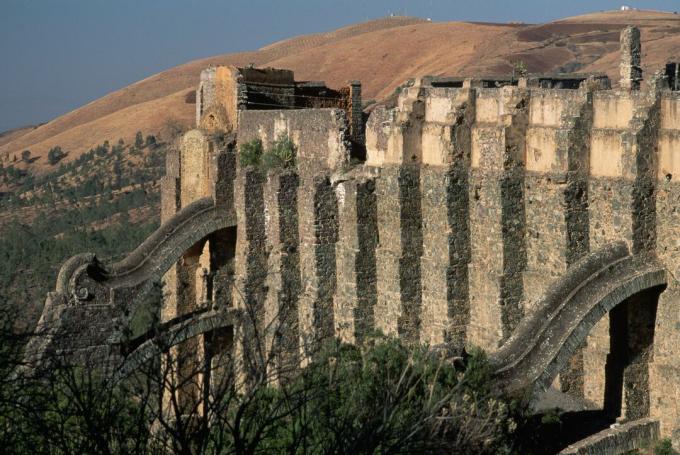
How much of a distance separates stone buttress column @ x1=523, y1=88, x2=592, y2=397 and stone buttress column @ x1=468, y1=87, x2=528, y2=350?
0.16 metres

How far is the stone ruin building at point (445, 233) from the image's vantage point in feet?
68.6

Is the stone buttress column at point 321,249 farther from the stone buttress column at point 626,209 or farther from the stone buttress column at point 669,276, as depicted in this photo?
the stone buttress column at point 669,276

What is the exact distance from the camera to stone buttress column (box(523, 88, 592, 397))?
22.2 m

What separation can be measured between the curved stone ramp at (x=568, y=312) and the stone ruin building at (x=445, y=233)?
1.1 inches

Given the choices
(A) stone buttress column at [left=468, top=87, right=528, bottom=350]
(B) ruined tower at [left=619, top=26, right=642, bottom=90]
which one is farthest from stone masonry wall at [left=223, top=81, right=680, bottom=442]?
(B) ruined tower at [left=619, top=26, right=642, bottom=90]

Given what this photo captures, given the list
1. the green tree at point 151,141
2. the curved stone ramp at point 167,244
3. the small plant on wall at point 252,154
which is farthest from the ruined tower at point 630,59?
the green tree at point 151,141

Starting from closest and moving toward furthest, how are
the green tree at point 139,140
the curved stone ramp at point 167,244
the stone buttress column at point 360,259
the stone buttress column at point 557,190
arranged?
1. the stone buttress column at point 557,190
2. the stone buttress column at point 360,259
3. the curved stone ramp at point 167,244
4. the green tree at point 139,140

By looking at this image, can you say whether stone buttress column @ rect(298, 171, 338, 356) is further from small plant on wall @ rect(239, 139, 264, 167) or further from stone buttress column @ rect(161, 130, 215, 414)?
stone buttress column @ rect(161, 130, 215, 414)

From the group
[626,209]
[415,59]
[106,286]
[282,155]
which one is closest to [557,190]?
[626,209]

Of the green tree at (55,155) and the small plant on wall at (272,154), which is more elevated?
the green tree at (55,155)

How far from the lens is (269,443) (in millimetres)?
17609

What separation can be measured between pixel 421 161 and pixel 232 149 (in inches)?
281

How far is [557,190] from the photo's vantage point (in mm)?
22469

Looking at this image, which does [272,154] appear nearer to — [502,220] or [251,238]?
[251,238]
